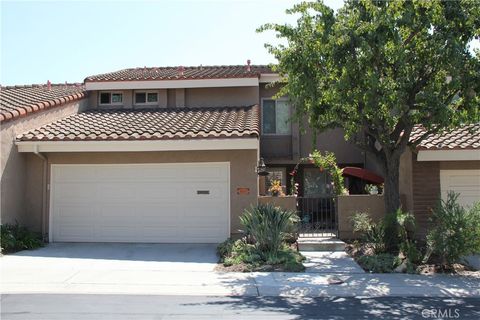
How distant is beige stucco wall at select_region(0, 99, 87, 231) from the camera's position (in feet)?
40.8

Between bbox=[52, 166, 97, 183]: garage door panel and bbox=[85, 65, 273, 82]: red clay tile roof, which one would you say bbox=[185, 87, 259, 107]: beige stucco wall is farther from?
bbox=[52, 166, 97, 183]: garage door panel

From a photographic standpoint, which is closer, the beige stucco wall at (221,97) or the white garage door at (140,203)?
the white garage door at (140,203)

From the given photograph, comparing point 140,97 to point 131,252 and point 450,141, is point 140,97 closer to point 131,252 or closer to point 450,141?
point 131,252

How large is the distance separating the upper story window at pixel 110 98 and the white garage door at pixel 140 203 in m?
4.71

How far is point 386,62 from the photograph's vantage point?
33.8ft

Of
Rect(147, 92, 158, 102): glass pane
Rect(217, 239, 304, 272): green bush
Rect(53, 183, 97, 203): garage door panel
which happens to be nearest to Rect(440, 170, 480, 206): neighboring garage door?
Rect(217, 239, 304, 272): green bush

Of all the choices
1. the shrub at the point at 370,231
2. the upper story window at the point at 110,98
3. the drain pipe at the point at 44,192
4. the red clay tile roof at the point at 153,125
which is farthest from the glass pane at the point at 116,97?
the shrub at the point at 370,231

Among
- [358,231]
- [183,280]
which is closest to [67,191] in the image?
[183,280]

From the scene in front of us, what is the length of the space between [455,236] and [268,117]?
9.22m

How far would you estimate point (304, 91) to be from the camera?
10539 millimetres

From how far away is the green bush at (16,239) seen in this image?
462 inches

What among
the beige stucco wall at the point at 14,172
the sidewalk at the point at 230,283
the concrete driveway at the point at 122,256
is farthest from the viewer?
the beige stucco wall at the point at 14,172

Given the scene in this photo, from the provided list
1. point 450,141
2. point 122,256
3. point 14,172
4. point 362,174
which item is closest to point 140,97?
point 14,172

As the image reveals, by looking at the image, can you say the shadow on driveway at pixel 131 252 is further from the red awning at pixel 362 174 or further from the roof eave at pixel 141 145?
the red awning at pixel 362 174
